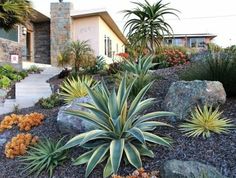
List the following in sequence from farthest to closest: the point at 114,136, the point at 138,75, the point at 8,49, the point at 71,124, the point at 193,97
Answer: the point at 8,49 < the point at 138,75 < the point at 71,124 < the point at 193,97 < the point at 114,136

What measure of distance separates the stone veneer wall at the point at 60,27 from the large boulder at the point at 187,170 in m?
16.7

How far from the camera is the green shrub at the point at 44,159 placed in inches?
213

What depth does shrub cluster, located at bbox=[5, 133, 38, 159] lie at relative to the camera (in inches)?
243

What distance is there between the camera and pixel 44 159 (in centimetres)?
550

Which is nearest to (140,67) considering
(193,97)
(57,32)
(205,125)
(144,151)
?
(193,97)

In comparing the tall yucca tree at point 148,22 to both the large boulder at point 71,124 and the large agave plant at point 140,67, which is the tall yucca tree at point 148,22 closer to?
the large agave plant at point 140,67

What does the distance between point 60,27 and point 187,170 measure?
17.4 meters

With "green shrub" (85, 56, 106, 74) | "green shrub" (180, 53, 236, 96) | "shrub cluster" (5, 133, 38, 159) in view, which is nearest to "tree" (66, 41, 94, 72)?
"green shrub" (85, 56, 106, 74)

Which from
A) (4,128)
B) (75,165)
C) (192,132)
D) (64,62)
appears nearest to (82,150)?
(75,165)

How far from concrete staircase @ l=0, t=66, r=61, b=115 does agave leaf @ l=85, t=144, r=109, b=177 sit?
18.2ft

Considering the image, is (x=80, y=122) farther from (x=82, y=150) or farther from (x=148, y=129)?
(x=148, y=129)

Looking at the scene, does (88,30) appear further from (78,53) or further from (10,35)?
(78,53)

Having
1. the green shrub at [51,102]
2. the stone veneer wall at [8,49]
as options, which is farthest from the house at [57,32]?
the green shrub at [51,102]

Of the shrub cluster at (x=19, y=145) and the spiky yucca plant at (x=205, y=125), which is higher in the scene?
the spiky yucca plant at (x=205, y=125)
